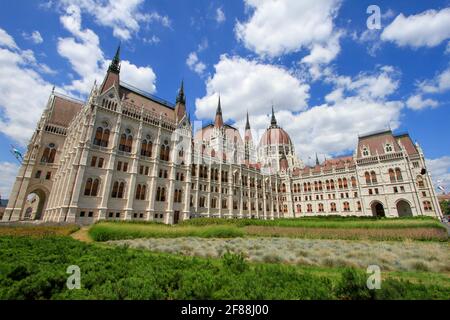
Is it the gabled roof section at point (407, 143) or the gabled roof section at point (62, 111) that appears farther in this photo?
the gabled roof section at point (407, 143)

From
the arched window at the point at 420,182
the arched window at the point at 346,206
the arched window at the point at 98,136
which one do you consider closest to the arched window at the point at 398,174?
the arched window at the point at 420,182

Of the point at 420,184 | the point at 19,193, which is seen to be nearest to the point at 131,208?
the point at 19,193

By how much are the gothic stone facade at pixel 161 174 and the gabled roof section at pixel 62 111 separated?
21 cm

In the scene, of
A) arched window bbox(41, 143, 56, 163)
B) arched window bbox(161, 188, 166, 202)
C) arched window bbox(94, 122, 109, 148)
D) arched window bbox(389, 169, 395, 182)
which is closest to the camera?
arched window bbox(94, 122, 109, 148)

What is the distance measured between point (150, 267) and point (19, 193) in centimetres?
4385

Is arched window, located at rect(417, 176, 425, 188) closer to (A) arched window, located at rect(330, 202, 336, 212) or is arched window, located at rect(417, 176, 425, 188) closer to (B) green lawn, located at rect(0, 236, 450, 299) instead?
(A) arched window, located at rect(330, 202, 336, 212)

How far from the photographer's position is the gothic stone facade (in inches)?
1361

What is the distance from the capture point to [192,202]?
46812 mm

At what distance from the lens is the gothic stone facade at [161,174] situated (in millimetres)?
34562

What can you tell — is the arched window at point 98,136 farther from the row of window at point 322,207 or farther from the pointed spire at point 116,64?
the row of window at point 322,207

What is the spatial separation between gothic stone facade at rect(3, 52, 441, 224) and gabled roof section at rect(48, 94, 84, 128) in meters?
0.21

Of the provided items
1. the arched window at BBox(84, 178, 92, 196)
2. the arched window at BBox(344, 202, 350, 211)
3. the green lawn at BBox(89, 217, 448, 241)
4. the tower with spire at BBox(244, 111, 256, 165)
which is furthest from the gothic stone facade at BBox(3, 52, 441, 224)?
the tower with spire at BBox(244, 111, 256, 165)

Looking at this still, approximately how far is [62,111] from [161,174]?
26512 mm

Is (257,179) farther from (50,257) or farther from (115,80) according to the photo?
(50,257)
